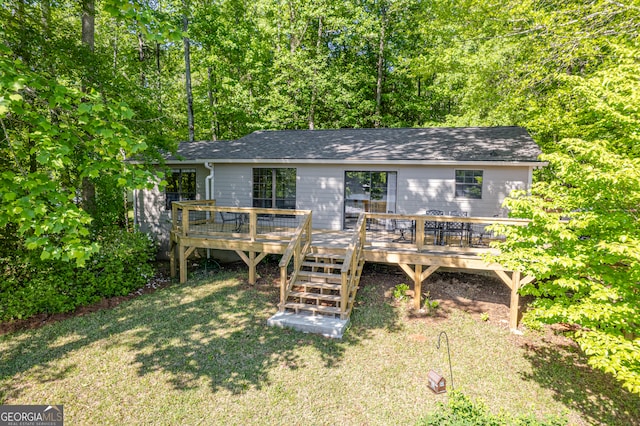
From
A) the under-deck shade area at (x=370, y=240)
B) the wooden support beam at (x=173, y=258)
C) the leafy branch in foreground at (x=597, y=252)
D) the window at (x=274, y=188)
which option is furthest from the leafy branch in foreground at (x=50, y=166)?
the window at (x=274, y=188)

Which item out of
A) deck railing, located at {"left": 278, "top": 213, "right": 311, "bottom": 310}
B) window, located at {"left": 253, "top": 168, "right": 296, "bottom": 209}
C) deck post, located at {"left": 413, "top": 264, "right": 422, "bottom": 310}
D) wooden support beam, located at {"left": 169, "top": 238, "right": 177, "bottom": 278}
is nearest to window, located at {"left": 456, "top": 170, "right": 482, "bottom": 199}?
deck post, located at {"left": 413, "top": 264, "right": 422, "bottom": 310}

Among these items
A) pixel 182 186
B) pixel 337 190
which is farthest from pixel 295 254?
pixel 182 186

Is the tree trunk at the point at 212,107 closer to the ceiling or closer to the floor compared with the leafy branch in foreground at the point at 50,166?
closer to the ceiling

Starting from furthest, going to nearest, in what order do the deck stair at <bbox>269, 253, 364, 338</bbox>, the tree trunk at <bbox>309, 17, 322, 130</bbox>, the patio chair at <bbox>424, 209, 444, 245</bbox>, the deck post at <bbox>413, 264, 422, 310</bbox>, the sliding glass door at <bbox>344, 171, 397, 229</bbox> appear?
the tree trunk at <bbox>309, 17, 322, 130</bbox> → the sliding glass door at <bbox>344, 171, 397, 229</bbox> → the patio chair at <bbox>424, 209, 444, 245</bbox> → the deck post at <bbox>413, 264, 422, 310</bbox> → the deck stair at <bbox>269, 253, 364, 338</bbox>

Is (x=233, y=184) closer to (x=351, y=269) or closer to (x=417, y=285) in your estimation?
(x=351, y=269)

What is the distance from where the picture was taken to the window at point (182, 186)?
41.2ft

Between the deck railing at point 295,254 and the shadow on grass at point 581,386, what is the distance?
4.70m

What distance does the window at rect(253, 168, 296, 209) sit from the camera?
1115 centimetres

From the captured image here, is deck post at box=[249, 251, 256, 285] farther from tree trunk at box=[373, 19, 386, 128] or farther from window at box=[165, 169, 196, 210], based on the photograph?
tree trunk at box=[373, 19, 386, 128]

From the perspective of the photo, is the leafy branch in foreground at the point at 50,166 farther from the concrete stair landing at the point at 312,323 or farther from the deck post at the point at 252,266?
the deck post at the point at 252,266

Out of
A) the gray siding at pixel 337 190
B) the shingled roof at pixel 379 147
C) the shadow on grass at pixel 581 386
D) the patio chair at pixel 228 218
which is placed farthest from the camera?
the patio chair at pixel 228 218

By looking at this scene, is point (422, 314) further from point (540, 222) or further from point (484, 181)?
point (484, 181)

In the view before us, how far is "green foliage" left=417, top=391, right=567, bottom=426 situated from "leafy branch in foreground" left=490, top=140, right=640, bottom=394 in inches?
45.0

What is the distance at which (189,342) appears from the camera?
6.43 m
